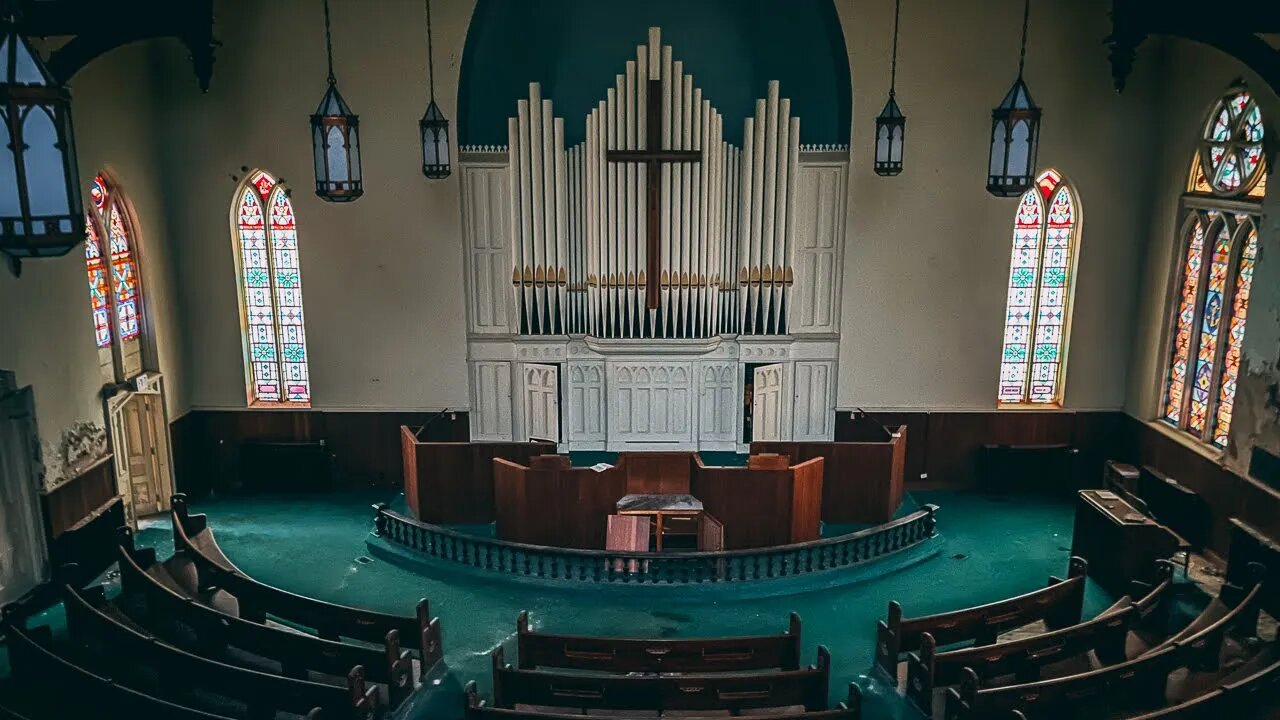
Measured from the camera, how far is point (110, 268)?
600 inches

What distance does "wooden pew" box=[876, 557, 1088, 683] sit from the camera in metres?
10.7

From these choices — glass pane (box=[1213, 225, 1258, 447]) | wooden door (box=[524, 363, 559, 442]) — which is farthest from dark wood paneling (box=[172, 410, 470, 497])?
glass pane (box=[1213, 225, 1258, 447])

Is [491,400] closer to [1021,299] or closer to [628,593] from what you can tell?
[628,593]

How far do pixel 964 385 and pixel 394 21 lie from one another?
38.6 ft

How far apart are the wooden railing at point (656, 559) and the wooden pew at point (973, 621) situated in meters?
2.41

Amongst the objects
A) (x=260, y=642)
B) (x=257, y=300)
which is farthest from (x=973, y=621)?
(x=257, y=300)

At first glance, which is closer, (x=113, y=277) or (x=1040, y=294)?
(x=113, y=277)

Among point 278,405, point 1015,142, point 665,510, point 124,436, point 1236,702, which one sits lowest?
point 1236,702

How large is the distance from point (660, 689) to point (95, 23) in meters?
11.2

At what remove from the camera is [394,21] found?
16172 millimetres

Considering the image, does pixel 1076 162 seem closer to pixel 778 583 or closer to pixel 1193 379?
pixel 1193 379

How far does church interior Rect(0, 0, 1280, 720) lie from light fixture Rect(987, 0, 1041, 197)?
51 millimetres

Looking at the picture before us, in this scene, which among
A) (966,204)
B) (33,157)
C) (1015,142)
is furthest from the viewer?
(966,204)

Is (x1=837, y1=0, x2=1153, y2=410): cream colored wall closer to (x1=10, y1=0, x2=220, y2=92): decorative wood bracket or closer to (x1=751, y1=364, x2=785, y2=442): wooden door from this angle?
(x1=751, y1=364, x2=785, y2=442): wooden door
